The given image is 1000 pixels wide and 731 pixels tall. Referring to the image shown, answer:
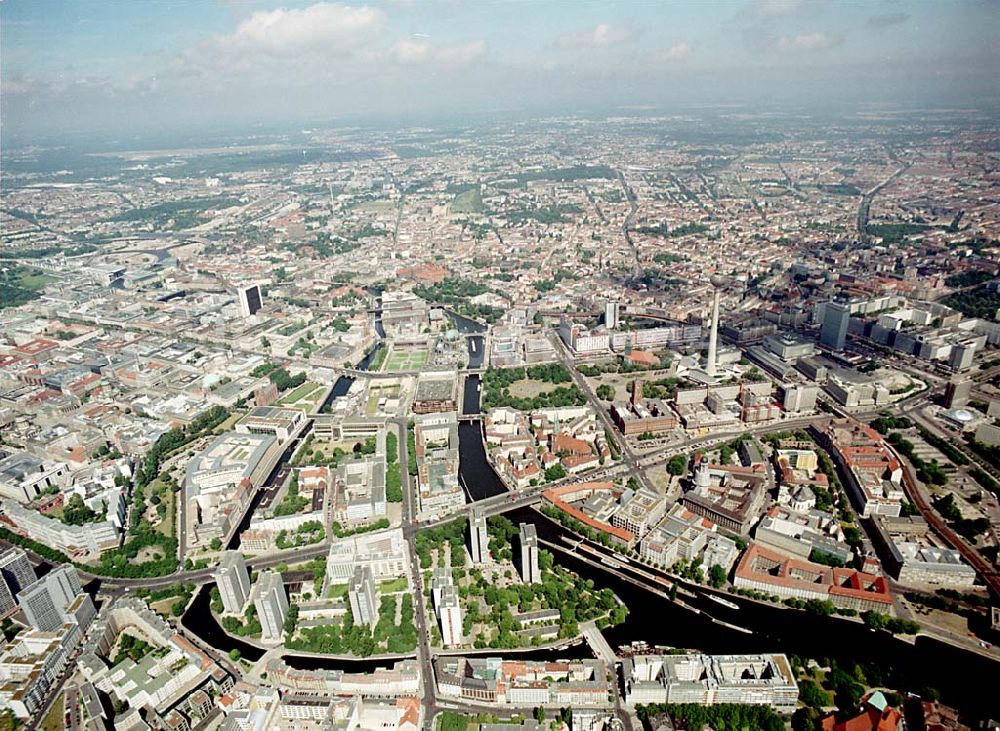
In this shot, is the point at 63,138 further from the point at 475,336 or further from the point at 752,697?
the point at 752,697

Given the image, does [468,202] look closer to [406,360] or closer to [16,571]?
[406,360]

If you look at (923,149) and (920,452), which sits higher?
(923,149)

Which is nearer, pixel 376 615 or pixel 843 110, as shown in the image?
pixel 376 615

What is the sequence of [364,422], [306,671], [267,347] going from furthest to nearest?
[267,347] → [364,422] → [306,671]

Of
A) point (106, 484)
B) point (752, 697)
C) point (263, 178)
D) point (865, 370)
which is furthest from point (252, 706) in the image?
point (263, 178)

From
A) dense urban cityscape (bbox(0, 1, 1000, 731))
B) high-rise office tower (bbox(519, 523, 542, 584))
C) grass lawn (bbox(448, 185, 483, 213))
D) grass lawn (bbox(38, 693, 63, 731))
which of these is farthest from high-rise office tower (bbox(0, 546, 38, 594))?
grass lawn (bbox(448, 185, 483, 213))

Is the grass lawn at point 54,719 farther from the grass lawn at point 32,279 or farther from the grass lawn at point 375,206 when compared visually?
the grass lawn at point 375,206

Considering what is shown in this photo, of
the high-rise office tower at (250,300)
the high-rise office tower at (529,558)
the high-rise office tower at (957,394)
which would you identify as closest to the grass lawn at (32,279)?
the high-rise office tower at (250,300)

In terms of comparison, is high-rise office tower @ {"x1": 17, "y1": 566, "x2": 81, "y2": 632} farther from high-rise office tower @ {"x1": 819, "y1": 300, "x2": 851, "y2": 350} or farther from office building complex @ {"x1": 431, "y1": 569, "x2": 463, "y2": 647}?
high-rise office tower @ {"x1": 819, "y1": 300, "x2": 851, "y2": 350}
